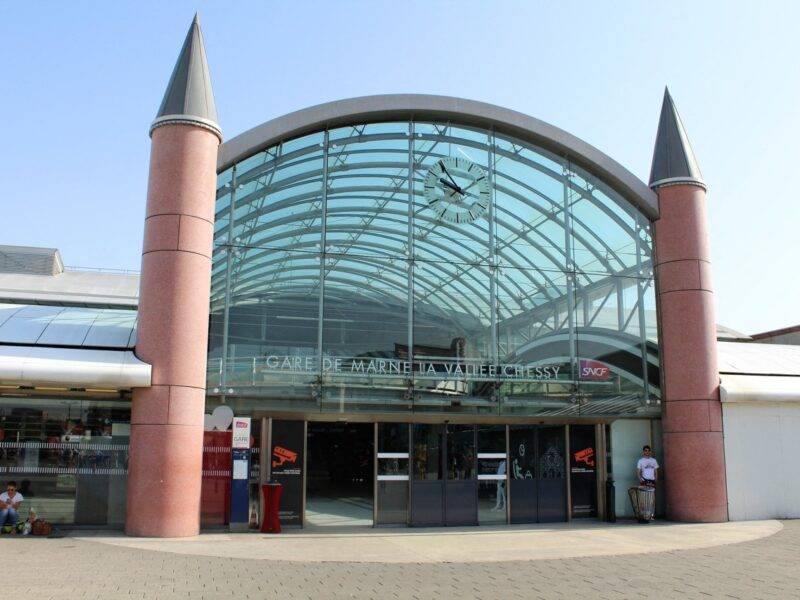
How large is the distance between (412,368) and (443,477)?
2489mm

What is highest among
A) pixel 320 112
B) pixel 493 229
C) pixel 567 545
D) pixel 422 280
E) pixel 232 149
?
pixel 320 112

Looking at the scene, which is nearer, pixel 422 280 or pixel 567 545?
pixel 567 545

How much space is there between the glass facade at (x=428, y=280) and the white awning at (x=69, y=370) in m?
2.05

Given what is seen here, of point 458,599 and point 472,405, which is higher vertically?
point 472,405

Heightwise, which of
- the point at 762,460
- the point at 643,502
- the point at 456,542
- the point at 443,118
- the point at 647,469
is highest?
the point at 443,118

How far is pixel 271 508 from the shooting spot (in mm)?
16109

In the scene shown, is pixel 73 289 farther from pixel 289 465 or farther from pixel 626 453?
pixel 626 453

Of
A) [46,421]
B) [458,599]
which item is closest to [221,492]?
[46,421]

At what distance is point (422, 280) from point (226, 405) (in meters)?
5.17

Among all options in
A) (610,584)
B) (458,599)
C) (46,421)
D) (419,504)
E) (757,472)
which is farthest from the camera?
(757,472)

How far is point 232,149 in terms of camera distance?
1773cm

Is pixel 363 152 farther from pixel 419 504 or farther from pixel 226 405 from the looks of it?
pixel 419 504

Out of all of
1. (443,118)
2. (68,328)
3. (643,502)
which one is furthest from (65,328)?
(643,502)

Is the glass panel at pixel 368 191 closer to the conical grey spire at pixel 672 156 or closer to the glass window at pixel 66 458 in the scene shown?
the glass window at pixel 66 458
